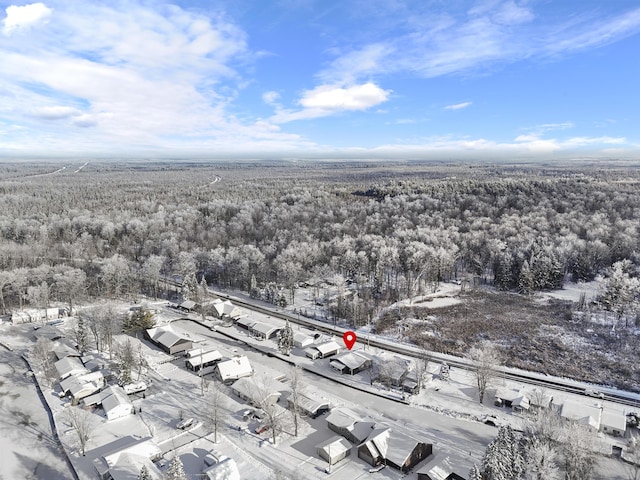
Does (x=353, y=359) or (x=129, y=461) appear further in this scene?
(x=353, y=359)

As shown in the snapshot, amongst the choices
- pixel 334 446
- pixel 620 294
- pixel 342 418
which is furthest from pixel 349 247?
pixel 334 446

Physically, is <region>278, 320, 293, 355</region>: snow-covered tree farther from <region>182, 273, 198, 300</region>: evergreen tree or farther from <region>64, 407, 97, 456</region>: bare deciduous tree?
<region>182, 273, 198, 300</region>: evergreen tree

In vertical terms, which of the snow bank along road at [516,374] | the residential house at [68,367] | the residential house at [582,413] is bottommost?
the snow bank along road at [516,374]

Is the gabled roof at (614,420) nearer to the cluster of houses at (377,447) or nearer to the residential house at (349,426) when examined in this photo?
the cluster of houses at (377,447)

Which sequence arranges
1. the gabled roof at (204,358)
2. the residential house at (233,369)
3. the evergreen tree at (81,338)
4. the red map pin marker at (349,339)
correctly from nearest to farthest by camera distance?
the residential house at (233,369) → the gabled roof at (204,358) → the evergreen tree at (81,338) → the red map pin marker at (349,339)

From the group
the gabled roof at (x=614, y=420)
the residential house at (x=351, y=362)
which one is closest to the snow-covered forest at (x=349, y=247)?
the residential house at (x=351, y=362)

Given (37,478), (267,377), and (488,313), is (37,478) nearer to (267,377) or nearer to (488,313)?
(267,377)

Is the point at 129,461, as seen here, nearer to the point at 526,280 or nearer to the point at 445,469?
the point at 445,469
